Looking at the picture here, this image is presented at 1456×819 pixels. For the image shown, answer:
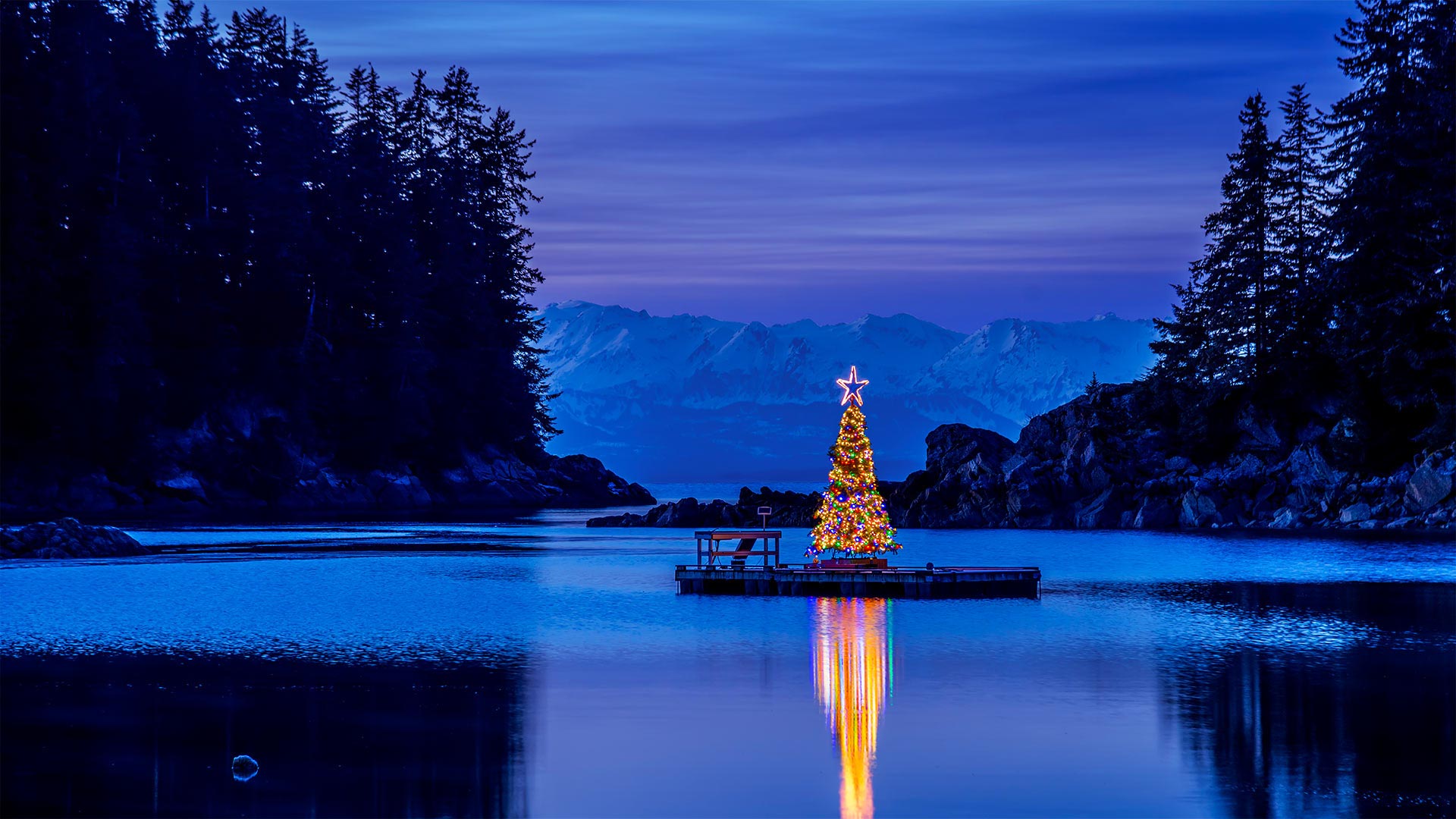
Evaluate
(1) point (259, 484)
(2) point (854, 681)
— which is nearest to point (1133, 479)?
(1) point (259, 484)

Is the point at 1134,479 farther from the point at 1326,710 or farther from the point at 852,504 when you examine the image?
the point at 1326,710

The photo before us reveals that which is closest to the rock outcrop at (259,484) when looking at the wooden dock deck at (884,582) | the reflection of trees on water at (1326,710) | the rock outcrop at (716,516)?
the rock outcrop at (716,516)

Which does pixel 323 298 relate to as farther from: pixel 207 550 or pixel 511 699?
pixel 511 699

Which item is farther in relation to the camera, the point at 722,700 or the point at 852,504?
the point at 852,504

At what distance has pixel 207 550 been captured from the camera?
63781 mm

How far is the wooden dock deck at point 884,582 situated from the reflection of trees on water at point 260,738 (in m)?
16.2

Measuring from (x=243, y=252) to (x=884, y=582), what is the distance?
275 feet

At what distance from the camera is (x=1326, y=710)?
23.5 metres

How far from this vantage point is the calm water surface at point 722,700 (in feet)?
59.4

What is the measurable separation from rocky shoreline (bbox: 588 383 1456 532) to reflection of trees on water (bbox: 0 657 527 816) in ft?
210

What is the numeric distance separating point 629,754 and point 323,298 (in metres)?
108

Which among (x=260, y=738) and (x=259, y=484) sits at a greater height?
(x=259, y=484)

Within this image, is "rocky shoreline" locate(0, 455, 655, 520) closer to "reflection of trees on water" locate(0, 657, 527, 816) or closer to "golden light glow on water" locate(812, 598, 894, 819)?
"golden light glow on water" locate(812, 598, 894, 819)

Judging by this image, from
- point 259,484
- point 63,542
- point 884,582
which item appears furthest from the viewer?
point 259,484
